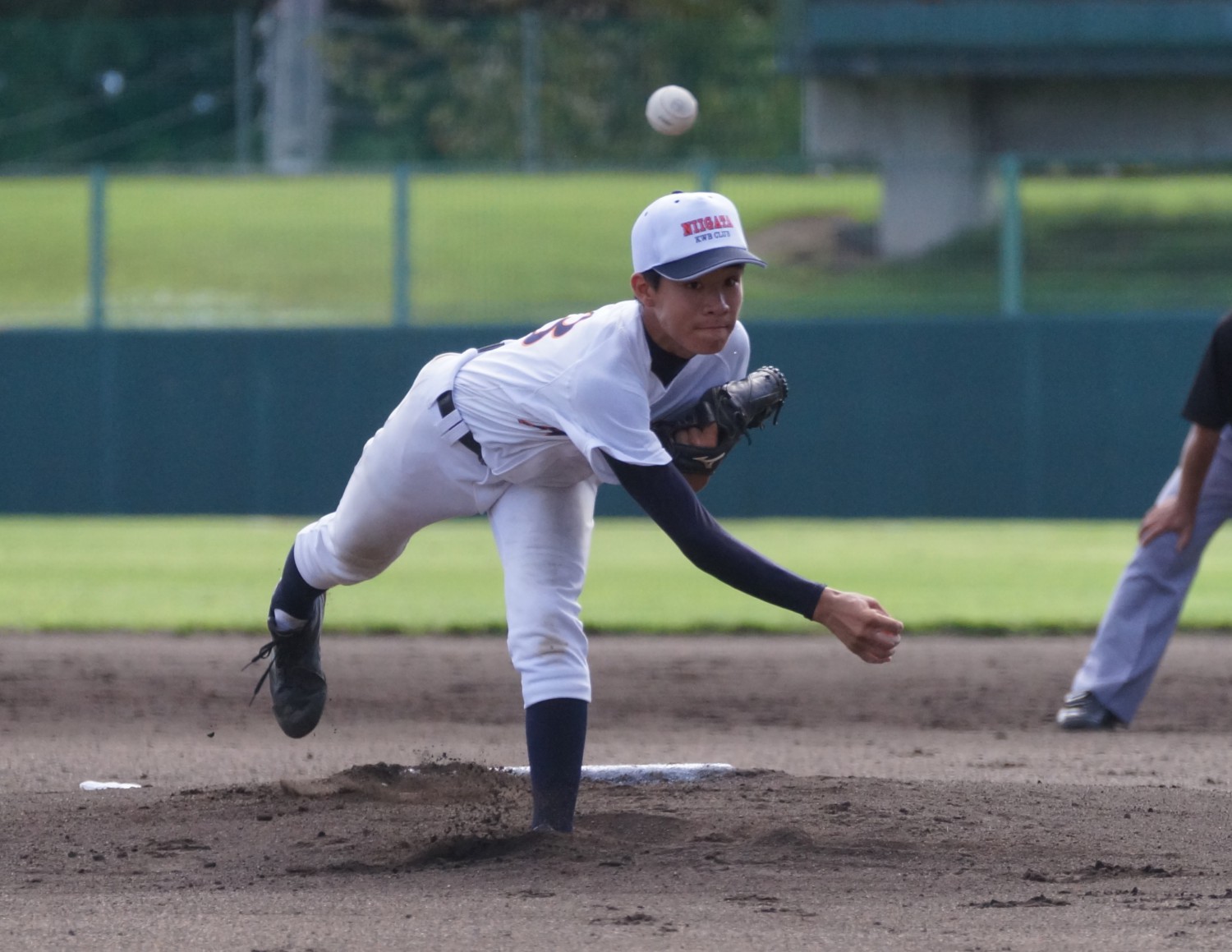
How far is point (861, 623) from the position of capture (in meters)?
3.36

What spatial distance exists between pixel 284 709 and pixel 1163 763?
2497 mm

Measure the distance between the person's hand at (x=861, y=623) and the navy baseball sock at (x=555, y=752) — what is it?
2.08 feet

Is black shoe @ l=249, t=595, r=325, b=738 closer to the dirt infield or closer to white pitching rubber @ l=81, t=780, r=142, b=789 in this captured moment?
the dirt infield

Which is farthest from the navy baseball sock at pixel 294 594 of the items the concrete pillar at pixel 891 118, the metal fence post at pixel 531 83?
the concrete pillar at pixel 891 118

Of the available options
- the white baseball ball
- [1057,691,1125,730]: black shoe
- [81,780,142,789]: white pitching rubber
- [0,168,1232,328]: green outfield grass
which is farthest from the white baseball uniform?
[0,168,1232,328]: green outfield grass

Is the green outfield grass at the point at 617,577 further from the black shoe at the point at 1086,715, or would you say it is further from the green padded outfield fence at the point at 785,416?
the black shoe at the point at 1086,715

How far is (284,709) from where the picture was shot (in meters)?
4.66

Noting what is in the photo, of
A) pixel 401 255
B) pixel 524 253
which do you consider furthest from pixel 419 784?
pixel 524 253

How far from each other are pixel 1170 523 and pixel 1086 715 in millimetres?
687

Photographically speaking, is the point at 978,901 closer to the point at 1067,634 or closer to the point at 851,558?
the point at 1067,634

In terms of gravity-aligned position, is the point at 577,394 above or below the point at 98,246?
below

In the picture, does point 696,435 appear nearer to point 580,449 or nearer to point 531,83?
point 580,449

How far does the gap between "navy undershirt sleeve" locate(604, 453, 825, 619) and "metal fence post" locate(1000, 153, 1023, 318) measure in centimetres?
1182

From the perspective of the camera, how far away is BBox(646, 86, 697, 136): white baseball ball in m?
5.10
